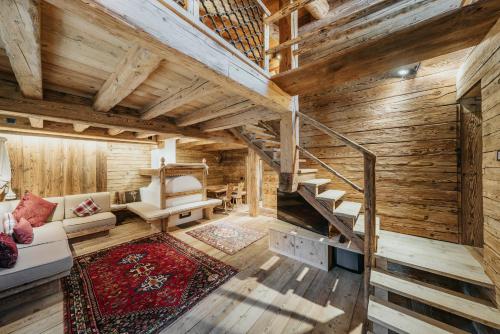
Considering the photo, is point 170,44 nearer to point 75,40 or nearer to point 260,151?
point 75,40

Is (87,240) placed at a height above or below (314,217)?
below

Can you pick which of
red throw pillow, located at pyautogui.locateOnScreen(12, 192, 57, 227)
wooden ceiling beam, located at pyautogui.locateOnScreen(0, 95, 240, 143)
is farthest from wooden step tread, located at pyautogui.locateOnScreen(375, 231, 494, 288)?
red throw pillow, located at pyautogui.locateOnScreen(12, 192, 57, 227)

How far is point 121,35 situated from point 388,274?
309cm

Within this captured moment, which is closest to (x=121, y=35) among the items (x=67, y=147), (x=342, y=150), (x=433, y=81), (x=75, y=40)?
(x=75, y=40)

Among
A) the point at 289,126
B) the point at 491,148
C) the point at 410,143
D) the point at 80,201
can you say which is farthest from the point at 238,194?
the point at 491,148

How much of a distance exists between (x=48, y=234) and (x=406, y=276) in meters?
5.21

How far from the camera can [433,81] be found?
250 centimetres

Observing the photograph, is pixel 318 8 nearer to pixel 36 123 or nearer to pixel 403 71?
pixel 403 71

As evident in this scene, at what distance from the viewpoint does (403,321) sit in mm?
1557

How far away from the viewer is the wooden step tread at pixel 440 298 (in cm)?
139

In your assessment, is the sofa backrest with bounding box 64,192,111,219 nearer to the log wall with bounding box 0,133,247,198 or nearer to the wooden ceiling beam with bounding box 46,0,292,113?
the log wall with bounding box 0,133,247,198

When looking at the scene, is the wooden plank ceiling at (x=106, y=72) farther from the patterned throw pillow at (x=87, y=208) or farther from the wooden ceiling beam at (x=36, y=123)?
the patterned throw pillow at (x=87, y=208)

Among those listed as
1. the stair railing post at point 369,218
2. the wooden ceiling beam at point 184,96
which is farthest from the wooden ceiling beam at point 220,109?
the stair railing post at point 369,218

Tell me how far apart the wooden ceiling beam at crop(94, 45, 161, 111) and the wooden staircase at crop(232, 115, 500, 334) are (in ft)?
7.11
